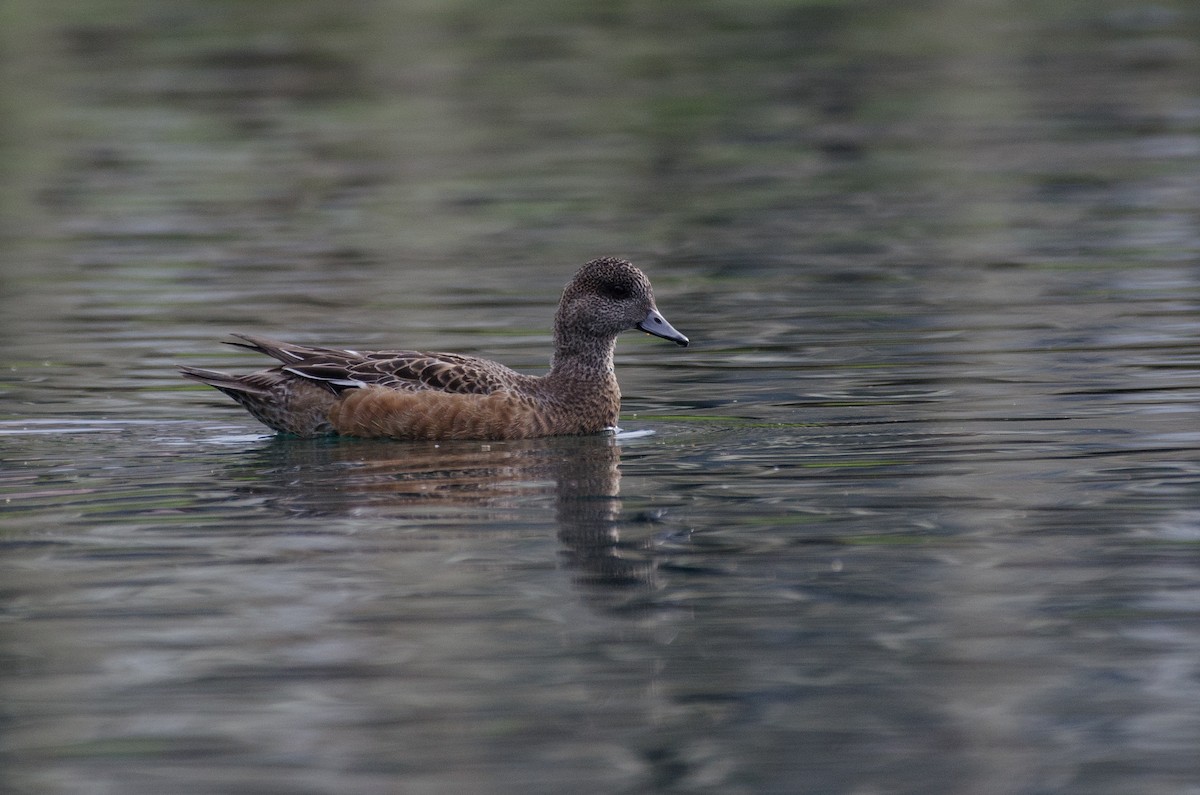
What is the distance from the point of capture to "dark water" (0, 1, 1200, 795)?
250 inches

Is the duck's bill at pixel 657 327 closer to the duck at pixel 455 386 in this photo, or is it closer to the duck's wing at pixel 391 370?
the duck at pixel 455 386

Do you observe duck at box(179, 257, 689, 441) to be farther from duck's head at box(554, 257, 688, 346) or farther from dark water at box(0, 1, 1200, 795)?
dark water at box(0, 1, 1200, 795)

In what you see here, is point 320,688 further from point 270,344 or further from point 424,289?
point 424,289

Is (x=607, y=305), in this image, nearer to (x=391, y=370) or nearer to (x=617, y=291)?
(x=617, y=291)

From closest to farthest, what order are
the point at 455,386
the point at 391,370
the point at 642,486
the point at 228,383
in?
the point at 642,486 → the point at 455,386 → the point at 391,370 → the point at 228,383

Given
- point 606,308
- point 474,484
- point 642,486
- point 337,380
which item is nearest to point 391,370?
point 337,380

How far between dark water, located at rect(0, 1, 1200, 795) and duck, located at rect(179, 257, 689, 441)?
183 millimetres

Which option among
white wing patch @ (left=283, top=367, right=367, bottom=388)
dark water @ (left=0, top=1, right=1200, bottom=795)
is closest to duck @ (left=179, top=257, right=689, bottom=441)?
white wing patch @ (left=283, top=367, right=367, bottom=388)

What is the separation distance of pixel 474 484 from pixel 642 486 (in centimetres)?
79

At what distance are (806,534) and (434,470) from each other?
2.33 m

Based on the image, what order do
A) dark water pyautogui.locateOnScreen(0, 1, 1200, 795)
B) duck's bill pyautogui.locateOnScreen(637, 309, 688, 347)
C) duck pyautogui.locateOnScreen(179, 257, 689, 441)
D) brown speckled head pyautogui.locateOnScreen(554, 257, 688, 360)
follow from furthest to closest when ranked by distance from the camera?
brown speckled head pyautogui.locateOnScreen(554, 257, 688, 360)
duck's bill pyautogui.locateOnScreen(637, 309, 688, 347)
duck pyautogui.locateOnScreen(179, 257, 689, 441)
dark water pyautogui.locateOnScreen(0, 1, 1200, 795)

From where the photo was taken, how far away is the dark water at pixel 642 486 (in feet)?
20.9

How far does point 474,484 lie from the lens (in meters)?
9.84

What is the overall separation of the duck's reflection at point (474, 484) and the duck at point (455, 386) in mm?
100
